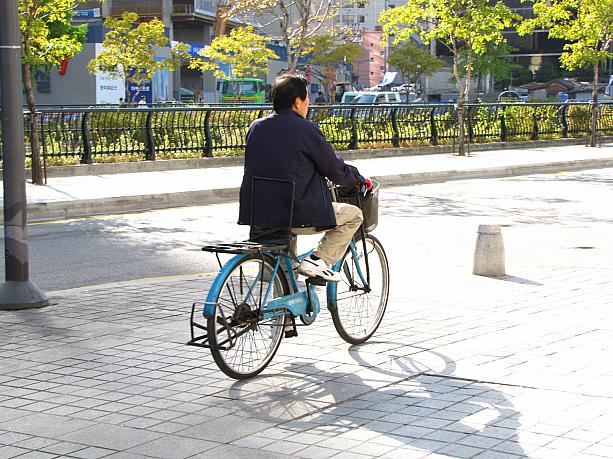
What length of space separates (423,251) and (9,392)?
275 inches

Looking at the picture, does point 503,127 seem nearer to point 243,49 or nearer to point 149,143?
point 149,143

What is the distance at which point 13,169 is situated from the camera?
8695 mm

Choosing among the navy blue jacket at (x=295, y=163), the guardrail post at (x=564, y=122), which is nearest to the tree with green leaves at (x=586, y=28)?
the guardrail post at (x=564, y=122)

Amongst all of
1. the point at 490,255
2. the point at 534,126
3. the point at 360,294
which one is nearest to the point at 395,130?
the point at 534,126

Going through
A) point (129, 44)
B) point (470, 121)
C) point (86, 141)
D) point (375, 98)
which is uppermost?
point (129, 44)

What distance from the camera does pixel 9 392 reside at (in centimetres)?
606

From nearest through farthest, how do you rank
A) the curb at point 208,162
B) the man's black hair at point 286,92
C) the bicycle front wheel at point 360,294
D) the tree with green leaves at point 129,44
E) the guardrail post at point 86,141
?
the man's black hair at point 286,92, the bicycle front wheel at point 360,294, the curb at point 208,162, the guardrail post at point 86,141, the tree with green leaves at point 129,44

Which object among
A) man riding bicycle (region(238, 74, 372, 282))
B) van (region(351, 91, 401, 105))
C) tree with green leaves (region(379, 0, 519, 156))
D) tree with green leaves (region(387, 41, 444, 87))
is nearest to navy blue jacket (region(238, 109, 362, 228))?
man riding bicycle (region(238, 74, 372, 282))

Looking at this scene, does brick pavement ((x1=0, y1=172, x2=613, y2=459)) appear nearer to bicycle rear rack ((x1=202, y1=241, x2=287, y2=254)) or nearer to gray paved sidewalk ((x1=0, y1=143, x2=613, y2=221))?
bicycle rear rack ((x1=202, y1=241, x2=287, y2=254))

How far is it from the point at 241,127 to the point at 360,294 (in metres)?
18.2

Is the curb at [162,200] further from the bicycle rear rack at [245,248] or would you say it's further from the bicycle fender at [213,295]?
the bicycle fender at [213,295]

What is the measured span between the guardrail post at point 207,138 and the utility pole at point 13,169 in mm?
15537

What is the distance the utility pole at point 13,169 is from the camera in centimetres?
856

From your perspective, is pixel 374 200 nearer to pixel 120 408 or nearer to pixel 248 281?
pixel 248 281
